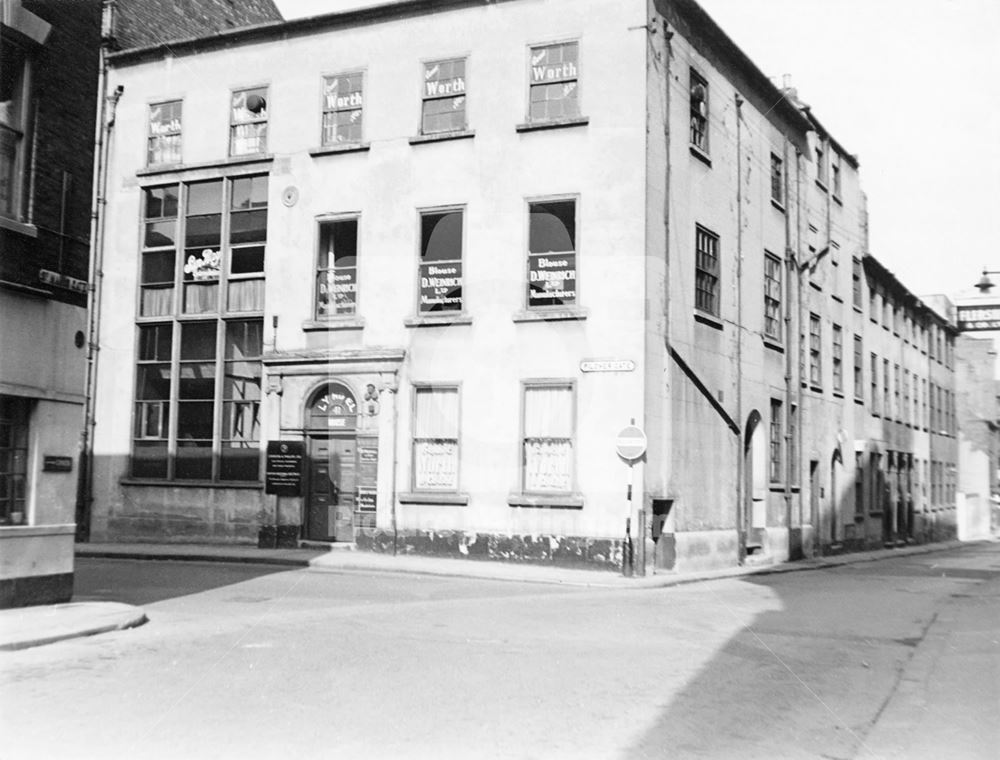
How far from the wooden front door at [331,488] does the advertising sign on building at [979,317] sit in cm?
3574

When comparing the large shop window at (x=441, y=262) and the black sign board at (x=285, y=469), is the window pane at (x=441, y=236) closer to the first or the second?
the large shop window at (x=441, y=262)

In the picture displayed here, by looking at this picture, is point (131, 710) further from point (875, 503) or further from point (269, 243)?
point (875, 503)

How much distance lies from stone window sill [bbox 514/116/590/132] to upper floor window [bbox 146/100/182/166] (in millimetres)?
8352

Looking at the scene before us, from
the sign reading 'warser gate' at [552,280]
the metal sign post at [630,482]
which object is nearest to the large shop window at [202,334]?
the sign reading 'warser gate' at [552,280]

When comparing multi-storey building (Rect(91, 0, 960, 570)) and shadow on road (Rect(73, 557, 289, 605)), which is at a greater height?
multi-storey building (Rect(91, 0, 960, 570))

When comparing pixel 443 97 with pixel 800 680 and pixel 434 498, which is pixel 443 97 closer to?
pixel 434 498

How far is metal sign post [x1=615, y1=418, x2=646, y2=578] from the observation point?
61.6 ft

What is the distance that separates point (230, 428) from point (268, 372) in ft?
5.17

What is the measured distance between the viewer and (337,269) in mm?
22516

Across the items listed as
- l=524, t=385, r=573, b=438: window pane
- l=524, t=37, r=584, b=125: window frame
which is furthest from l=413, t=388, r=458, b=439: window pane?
l=524, t=37, r=584, b=125: window frame

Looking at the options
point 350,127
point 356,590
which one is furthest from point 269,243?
point 356,590

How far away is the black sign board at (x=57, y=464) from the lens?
39.0 ft

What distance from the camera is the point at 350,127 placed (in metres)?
22.7

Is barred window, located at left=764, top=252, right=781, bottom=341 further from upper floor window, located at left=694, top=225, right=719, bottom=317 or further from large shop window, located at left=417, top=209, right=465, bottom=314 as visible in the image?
large shop window, located at left=417, top=209, right=465, bottom=314
